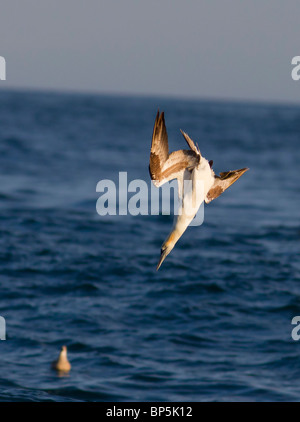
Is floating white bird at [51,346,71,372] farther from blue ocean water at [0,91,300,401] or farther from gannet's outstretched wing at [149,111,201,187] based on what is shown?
gannet's outstretched wing at [149,111,201,187]

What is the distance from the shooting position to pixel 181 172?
7891 mm

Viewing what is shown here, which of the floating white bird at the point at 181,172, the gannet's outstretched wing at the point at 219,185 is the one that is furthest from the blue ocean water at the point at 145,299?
the floating white bird at the point at 181,172

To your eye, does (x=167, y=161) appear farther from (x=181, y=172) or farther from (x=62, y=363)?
(x=62, y=363)

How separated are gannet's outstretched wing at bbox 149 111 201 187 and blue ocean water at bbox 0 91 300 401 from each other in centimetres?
809

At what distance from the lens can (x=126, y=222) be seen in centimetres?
3108

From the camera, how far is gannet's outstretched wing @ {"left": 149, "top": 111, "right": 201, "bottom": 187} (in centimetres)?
777

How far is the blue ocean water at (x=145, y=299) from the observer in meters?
16.0

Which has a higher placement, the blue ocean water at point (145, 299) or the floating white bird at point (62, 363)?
the blue ocean water at point (145, 299)

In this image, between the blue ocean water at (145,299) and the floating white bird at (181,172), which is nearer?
the floating white bird at (181,172)

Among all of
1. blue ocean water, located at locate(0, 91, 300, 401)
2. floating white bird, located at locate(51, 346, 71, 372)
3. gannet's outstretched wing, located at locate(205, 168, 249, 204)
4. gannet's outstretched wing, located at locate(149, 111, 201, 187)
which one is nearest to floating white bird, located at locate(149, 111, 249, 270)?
Result: gannet's outstretched wing, located at locate(149, 111, 201, 187)

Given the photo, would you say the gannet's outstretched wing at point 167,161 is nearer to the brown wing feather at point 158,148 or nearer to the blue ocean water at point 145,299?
the brown wing feather at point 158,148

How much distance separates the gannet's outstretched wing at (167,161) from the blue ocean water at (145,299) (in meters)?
8.09

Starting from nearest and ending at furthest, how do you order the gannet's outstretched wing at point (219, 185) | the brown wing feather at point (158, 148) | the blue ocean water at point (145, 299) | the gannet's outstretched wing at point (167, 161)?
the brown wing feather at point (158, 148) < the gannet's outstretched wing at point (167, 161) < the gannet's outstretched wing at point (219, 185) < the blue ocean water at point (145, 299)

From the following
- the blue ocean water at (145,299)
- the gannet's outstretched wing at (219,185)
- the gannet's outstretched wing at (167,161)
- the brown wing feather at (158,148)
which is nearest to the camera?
the brown wing feather at (158,148)
